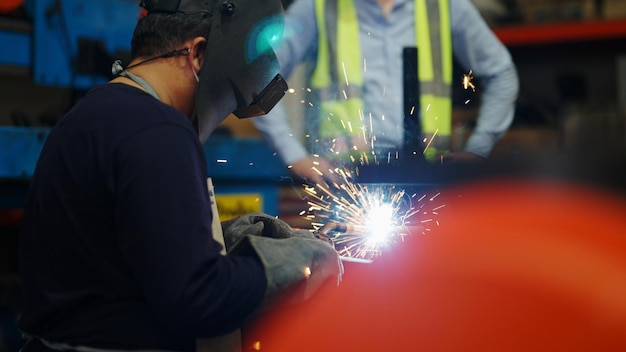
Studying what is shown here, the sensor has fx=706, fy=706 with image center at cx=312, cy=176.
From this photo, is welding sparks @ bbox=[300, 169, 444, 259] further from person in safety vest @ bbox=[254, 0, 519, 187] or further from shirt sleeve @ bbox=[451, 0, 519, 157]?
shirt sleeve @ bbox=[451, 0, 519, 157]

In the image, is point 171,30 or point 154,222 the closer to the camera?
point 154,222

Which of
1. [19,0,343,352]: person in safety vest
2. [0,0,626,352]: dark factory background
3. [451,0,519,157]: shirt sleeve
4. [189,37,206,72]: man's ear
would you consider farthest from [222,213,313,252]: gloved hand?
[451,0,519,157]: shirt sleeve

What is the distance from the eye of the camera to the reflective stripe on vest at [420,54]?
9.07ft

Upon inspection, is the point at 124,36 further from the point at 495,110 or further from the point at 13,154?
the point at 495,110

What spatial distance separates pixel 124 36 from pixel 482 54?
1.52 metres

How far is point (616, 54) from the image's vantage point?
236 inches

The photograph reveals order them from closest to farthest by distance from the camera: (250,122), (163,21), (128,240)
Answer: (128,240), (163,21), (250,122)

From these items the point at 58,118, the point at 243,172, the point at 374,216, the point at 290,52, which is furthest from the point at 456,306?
the point at 58,118

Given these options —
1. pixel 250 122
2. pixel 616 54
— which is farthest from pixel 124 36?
pixel 616 54

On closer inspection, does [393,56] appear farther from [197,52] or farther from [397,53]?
[197,52]

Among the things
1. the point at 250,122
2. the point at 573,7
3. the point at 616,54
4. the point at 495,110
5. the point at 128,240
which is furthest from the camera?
the point at 616,54

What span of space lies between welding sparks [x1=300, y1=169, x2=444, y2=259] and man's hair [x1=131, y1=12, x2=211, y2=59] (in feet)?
2.07

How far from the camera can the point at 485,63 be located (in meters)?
2.85

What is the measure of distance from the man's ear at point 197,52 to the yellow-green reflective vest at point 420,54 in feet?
4.69
